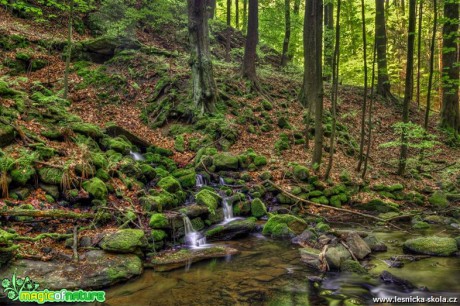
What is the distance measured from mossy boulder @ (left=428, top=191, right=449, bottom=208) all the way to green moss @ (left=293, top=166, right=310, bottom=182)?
180 inches

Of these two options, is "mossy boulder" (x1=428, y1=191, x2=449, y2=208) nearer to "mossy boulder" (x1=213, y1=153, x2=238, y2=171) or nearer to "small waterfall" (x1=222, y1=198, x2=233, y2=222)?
"mossy boulder" (x1=213, y1=153, x2=238, y2=171)

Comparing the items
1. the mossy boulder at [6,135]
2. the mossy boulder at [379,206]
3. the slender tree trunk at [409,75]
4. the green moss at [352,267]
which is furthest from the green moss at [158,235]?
the slender tree trunk at [409,75]

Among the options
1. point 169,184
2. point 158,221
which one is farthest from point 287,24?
point 158,221

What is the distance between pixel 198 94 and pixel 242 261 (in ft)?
30.7

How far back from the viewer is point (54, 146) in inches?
367

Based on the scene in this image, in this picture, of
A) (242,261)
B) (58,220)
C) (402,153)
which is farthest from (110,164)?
(402,153)

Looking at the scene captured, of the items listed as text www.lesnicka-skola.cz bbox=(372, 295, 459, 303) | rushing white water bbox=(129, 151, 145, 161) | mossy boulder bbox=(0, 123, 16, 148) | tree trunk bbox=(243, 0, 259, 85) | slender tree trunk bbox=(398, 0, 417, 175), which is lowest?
text www.lesnicka-skola.cz bbox=(372, 295, 459, 303)

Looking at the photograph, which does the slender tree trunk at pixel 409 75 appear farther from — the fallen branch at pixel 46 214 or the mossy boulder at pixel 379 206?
the fallen branch at pixel 46 214

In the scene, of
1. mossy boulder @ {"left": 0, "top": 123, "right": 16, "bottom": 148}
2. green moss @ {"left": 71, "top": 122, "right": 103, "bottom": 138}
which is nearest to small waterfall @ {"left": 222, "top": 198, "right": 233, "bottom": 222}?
green moss @ {"left": 71, "top": 122, "right": 103, "bottom": 138}

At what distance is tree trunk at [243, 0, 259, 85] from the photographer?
17453 millimetres

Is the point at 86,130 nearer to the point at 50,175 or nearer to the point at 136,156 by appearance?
the point at 136,156

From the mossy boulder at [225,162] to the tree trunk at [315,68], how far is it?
2984mm

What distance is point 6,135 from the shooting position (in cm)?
835

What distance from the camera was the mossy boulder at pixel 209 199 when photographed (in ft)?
32.3
